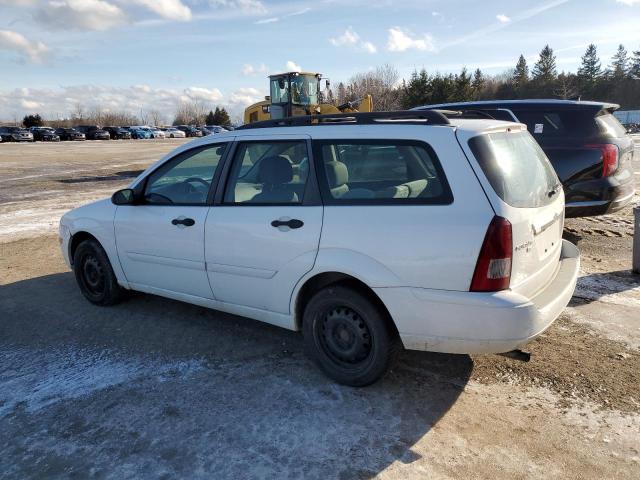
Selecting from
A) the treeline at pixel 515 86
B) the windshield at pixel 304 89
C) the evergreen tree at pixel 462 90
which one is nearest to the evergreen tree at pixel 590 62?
the treeline at pixel 515 86

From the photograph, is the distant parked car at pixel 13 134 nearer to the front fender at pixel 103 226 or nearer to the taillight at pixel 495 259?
the front fender at pixel 103 226

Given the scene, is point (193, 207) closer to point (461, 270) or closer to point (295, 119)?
point (295, 119)

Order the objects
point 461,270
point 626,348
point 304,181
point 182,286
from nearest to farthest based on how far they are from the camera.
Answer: point 461,270, point 304,181, point 626,348, point 182,286

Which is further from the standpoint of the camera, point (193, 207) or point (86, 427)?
point (193, 207)

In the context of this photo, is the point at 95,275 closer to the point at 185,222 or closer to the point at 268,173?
the point at 185,222

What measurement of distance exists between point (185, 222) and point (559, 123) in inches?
196

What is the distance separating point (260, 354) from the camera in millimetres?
4016

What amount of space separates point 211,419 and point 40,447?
3.14 ft

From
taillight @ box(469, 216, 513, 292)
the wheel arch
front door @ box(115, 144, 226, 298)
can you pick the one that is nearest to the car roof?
front door @ box(115, 144, 226, 298)

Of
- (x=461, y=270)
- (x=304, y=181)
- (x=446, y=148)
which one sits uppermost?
(x=446, y=148)

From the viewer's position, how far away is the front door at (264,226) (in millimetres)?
3506

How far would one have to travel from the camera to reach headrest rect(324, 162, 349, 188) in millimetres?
3492

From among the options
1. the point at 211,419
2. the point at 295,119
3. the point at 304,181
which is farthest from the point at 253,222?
the point at 211,419

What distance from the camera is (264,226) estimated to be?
Answer: 12.0ft
